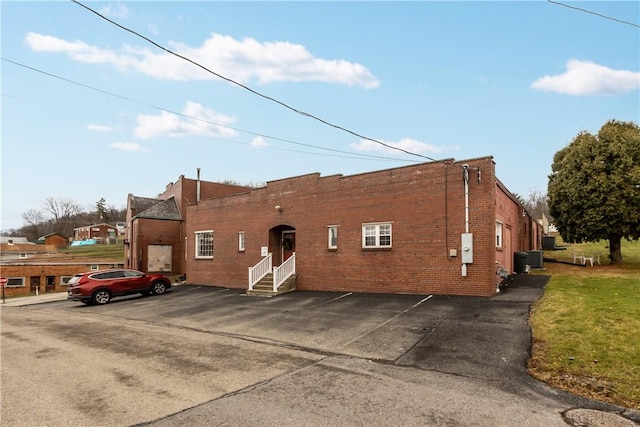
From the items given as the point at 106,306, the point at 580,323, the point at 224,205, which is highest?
the point at 224,205

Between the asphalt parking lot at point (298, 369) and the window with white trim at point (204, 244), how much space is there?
10914mm

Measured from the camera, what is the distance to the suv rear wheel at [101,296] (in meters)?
20.6

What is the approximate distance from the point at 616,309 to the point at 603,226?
1026cm

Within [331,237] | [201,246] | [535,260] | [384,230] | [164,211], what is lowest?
[535,260]

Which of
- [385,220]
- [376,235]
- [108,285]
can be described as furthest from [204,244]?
[385,220]

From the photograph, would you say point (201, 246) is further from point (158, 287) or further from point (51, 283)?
point (51, 283)

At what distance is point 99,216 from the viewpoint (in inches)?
4510

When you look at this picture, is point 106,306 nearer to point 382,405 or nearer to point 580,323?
point 382,405

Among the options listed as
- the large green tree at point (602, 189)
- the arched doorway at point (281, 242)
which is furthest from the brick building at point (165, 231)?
the large green tree at point (602, 189)

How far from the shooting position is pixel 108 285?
21.0 meters

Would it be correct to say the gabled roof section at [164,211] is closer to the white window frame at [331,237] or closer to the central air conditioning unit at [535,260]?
the white window frame at [331,237]

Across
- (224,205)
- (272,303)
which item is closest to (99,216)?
(224,205)

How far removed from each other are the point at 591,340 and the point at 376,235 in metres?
9.36

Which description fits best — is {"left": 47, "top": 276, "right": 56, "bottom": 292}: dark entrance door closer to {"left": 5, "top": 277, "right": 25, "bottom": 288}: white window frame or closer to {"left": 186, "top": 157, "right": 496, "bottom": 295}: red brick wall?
{"left": 5, "top": 277, "right": 25, "bottom": 288}: white window frame
